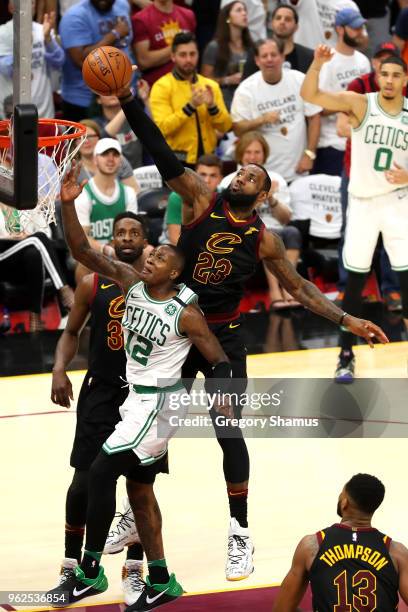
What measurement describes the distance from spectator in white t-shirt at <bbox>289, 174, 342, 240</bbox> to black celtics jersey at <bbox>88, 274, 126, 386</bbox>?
18.4 ft

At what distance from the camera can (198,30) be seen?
539 inches

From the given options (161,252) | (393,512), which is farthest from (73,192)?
(393,512)

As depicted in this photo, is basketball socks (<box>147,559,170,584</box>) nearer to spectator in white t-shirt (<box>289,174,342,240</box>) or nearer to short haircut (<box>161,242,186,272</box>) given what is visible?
short haircut (<box>161,242,186,272</box>)

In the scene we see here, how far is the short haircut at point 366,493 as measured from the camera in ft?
17.4

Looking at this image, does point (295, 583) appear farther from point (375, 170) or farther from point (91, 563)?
point (375, 170)

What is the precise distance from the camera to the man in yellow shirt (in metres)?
11.6

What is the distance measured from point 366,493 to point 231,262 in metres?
1.78

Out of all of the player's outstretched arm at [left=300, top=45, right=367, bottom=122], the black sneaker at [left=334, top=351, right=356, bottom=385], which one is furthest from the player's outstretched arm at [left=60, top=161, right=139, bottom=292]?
the black sneaker at [left=334, top=351, right=356, bottom=385]

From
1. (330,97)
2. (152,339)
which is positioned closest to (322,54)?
(330,97)

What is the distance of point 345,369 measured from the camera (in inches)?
374

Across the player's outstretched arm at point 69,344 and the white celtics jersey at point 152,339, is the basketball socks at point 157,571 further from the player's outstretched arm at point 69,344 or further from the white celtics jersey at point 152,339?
the player's outstretched arm at point 69,344

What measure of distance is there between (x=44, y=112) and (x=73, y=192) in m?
6.28

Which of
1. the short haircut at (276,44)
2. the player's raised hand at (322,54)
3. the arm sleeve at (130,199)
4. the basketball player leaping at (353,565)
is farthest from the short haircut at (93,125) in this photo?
the basketball player leaping at (353,565)

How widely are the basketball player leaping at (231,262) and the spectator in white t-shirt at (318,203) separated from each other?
16.9 feet
